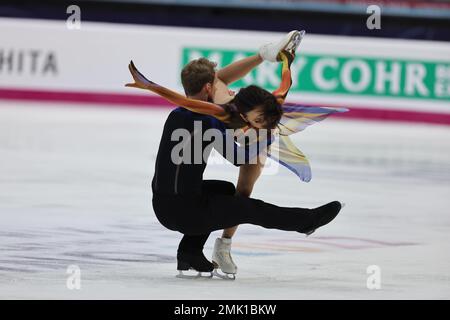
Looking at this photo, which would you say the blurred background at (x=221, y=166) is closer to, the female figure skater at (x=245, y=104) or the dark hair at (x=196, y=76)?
the female figure skater at (x=245, y=104)

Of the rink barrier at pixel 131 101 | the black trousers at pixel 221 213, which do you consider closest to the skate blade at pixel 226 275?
the black trousers at pixel 221 213

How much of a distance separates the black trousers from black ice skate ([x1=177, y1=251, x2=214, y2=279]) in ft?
0.65

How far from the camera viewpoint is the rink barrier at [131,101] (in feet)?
50.8

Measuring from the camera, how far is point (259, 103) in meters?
4.93

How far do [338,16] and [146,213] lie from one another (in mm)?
9516

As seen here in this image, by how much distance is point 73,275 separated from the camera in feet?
16.9

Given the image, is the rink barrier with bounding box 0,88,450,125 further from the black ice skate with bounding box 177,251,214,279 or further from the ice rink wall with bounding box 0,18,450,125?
the black ice skate with bounding box 177,251,214,279

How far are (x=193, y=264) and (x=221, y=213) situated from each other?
1.25 feet

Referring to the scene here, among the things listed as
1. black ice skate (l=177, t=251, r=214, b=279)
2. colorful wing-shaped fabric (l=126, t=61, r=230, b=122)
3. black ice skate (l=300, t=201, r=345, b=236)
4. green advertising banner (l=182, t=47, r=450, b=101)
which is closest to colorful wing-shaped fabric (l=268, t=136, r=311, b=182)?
black ice skate (l=300, t=201, r=345, b=236)

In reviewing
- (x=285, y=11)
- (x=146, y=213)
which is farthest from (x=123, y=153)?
(x=285, y=11)

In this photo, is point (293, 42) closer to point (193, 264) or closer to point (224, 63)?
point (193, 264)

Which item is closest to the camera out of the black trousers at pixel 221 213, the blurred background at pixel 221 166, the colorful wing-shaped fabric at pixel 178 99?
the colorful wing-shaped fabric at pixel 178 99

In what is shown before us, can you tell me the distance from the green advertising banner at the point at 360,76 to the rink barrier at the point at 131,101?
26 centimetres

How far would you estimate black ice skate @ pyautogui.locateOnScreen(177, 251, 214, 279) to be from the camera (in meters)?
5.27
